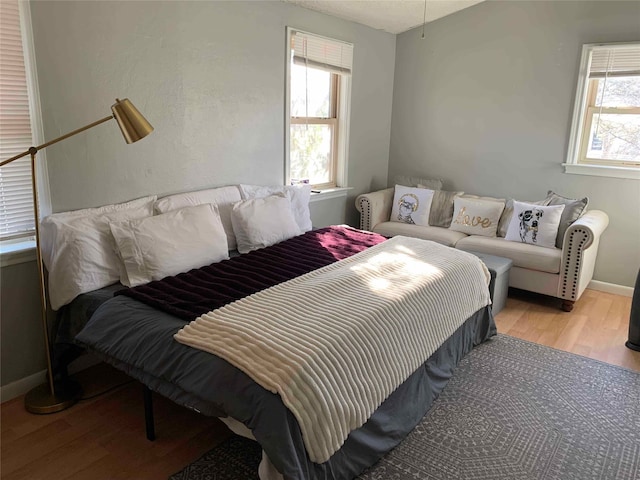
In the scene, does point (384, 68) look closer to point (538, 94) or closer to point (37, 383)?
point (538, 94)

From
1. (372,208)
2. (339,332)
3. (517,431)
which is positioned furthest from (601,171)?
(339,332)

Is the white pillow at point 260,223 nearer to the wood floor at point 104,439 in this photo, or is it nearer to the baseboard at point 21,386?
the wood floor at point 104,439

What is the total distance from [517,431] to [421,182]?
9.76 feet

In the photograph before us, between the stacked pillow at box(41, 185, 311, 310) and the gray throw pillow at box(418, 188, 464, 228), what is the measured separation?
1.97 m

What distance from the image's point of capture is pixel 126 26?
281cm

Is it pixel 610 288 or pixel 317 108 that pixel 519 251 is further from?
pixel 317 108

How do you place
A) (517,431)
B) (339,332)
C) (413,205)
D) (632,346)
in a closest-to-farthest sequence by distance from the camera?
(339,332)
(517,431)
(632,346)
(413,205)

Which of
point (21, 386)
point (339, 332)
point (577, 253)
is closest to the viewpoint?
point (339, 332)

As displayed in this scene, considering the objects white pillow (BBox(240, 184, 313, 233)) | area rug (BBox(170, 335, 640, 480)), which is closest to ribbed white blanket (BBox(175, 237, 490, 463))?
area rug (BBox(170, 335, 640, 480))

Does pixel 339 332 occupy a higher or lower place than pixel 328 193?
lower

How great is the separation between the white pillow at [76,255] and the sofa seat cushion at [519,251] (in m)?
2.80

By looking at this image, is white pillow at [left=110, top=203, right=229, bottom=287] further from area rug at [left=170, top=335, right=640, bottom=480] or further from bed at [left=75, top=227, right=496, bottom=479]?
area rug at [left=170, top=335, right=640, bottom=480]

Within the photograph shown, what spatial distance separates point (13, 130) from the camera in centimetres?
243

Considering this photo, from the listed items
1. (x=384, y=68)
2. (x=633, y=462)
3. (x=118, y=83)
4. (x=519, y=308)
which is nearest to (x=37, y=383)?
(x=118, y=83)
